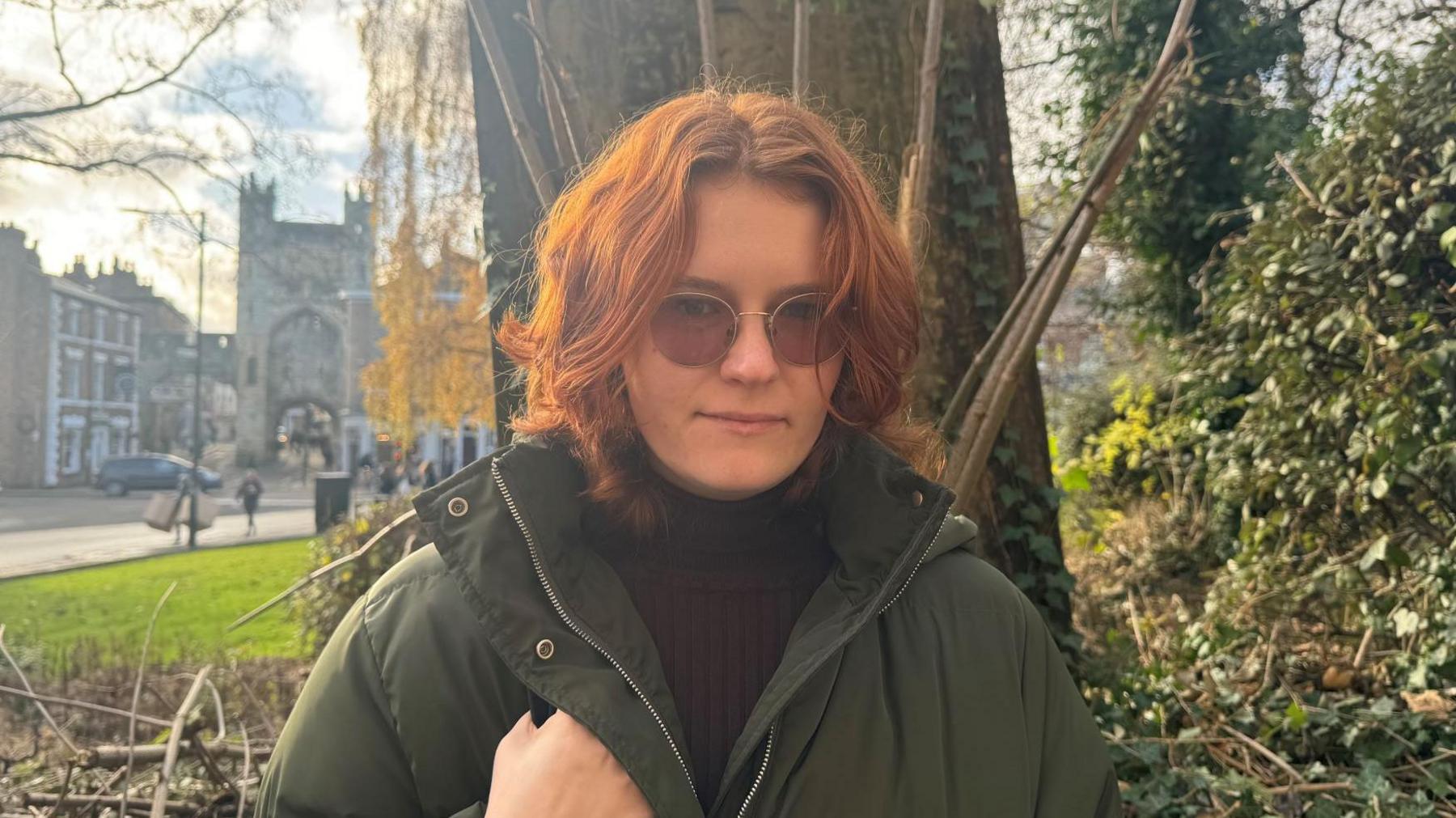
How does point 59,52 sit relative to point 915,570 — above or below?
above

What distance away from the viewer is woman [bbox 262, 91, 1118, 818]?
1.06 metres

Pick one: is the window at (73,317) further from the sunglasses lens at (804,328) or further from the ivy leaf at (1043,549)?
the sunglasses lens at (804,328)

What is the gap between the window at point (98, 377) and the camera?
8533mm

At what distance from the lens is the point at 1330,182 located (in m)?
4.11

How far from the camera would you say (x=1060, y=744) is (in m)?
1.24

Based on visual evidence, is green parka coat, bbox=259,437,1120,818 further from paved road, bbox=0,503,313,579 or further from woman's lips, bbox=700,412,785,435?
paved road, bbox=0,503,313,579

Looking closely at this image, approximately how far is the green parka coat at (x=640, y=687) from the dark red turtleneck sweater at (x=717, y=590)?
0.27ft

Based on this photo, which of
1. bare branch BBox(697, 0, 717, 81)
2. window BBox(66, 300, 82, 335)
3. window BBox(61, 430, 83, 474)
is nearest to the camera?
bare branch BBox(697, 0, 717, 81)

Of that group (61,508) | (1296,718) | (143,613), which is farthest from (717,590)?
(143,613)

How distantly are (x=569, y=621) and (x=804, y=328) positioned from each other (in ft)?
1.62

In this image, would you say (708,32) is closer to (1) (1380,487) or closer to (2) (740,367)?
(2) (740,367)

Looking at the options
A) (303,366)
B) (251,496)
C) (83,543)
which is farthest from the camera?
(303,366)

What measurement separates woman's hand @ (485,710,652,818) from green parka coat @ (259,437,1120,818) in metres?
0.02

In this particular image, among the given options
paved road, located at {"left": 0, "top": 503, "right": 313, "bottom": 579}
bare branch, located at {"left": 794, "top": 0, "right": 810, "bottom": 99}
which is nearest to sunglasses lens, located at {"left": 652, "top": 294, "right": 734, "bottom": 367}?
bare branch, located at {"left": 794, "top": 0, "right": 810, "bottom": 99}
